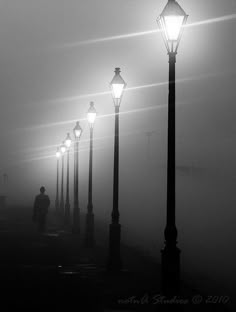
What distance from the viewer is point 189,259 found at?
28.8 meters

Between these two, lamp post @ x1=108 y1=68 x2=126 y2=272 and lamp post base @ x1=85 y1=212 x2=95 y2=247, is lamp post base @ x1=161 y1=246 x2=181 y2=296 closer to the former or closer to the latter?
lamp post @ x1=108 y1=68 x2=126 y2=272

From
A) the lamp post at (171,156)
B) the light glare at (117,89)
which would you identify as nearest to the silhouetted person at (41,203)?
the light glare at (117,89)

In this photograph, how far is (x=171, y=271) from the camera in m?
10.9

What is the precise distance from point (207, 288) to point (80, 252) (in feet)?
20.7

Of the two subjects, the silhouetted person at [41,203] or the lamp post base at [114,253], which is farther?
the silhouetted person at [41,203]

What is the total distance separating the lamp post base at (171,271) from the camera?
1089 cm

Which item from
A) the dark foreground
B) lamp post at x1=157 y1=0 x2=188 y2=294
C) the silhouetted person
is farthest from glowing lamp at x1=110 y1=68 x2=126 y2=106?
the silhouetted person

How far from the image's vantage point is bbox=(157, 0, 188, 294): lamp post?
10.9 m

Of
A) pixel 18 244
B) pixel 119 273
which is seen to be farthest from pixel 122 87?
pixel 18 244

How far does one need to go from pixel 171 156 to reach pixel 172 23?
8.09 ft

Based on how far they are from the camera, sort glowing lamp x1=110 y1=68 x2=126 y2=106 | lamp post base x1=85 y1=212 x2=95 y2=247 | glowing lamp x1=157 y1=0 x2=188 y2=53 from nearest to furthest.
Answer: glowing lamp x1=157 y1=0 x2=188 y2=53, glowing lamp x1=110 y1=68 x2=126 y2=106, lamp post base x1=85 y1=212 x2=95 y2=247

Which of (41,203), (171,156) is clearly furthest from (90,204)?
(171,156)

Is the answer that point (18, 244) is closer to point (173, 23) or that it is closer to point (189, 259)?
point (189, 259)

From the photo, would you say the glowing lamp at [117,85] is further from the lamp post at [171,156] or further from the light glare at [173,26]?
the light glare at [173,26]
